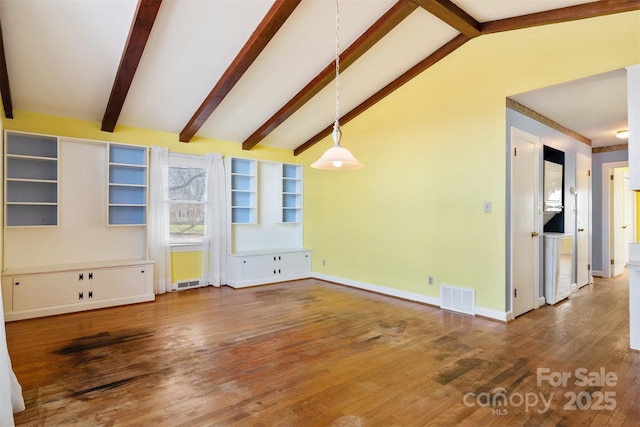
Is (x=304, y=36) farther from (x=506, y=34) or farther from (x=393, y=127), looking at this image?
(x=506, y=34)

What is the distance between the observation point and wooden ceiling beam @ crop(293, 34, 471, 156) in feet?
14.1

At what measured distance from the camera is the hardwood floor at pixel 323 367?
2.14 m

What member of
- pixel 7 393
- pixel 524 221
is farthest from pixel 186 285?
pixel 524 221

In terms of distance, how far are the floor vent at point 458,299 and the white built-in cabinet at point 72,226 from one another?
13.6 ft

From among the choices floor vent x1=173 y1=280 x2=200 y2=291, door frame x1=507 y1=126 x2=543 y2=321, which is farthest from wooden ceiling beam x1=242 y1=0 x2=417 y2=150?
floor vent x1=173 y1=280 x2=200 y2=291

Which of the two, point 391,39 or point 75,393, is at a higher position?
point 391,39

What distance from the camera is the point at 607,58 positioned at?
3.21 metres

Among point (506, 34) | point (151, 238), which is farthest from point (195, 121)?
point (506, 34)

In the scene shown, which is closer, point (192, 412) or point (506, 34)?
point (192, 412)

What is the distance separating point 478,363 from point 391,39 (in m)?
3.70

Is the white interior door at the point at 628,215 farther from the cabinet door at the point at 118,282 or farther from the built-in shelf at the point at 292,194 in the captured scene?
the cabinet door at the point at 118,282

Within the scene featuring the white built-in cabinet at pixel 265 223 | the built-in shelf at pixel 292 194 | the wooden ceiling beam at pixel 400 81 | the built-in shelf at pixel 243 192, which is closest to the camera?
the wooden ceiling beam at pixel 400 81

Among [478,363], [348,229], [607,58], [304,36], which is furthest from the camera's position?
[348,229]

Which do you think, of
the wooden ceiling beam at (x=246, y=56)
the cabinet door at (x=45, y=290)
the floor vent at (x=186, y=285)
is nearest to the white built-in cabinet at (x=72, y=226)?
the cabinet door at (x=45, y=290)
